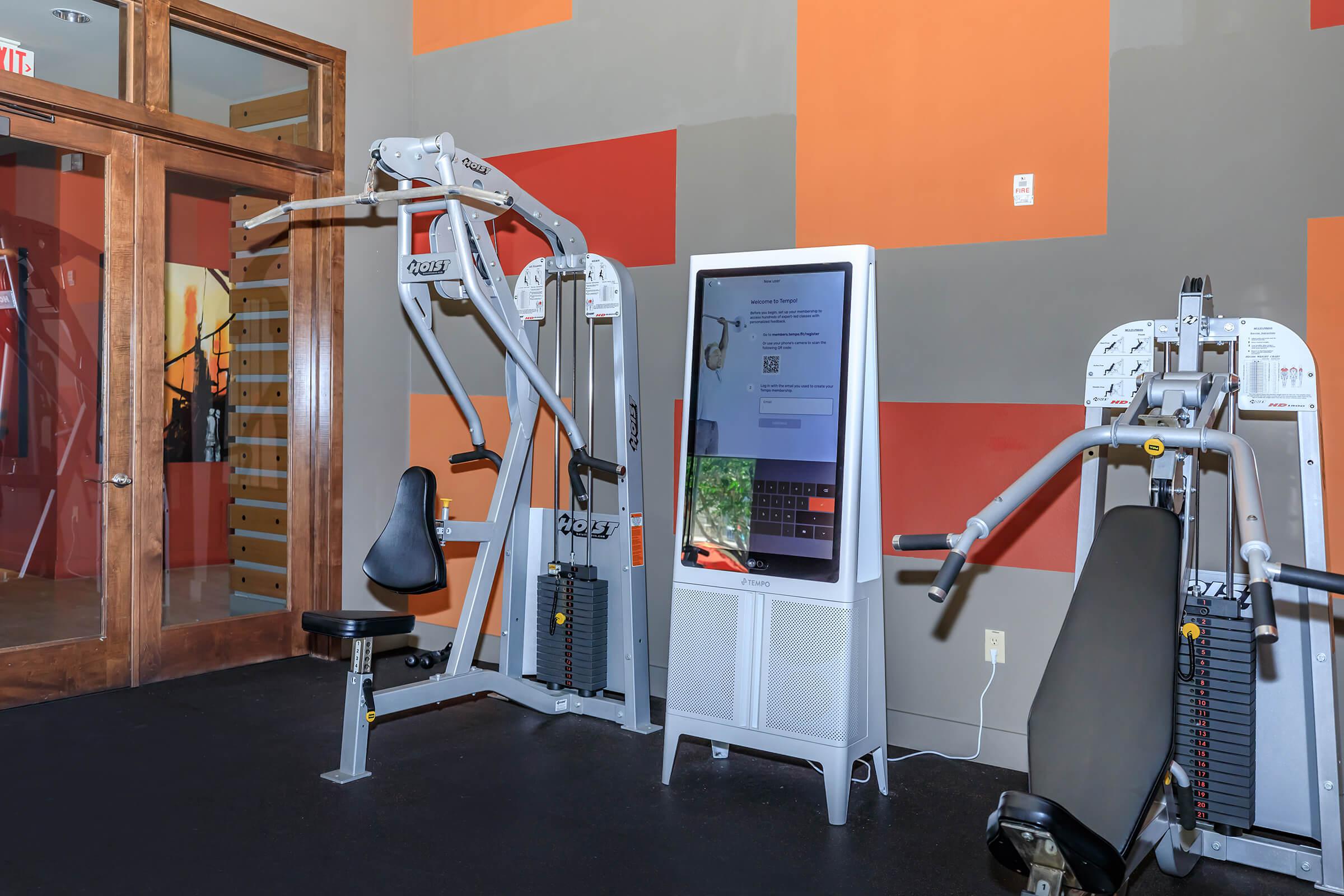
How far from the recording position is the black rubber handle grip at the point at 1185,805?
7.75ft

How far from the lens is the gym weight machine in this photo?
1.98 metres

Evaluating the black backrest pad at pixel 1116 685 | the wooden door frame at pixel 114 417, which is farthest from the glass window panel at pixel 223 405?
the black backrest pad at pixel 1116 685

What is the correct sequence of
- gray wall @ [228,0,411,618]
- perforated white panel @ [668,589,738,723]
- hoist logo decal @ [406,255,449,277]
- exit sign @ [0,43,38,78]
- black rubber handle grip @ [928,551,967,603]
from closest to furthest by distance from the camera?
black rubber handle grip @ [928,551,967,603] → perforated white panel @ [668,589,738,723] → hoist logo decal @ [406,255,449,277] → exit sign @ [0,43,38,78] → gray wall @ [228,0,411,618]

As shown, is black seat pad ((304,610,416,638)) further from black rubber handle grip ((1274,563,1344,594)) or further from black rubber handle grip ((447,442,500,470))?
black rubber handle grip ((1274,563,1344,594))

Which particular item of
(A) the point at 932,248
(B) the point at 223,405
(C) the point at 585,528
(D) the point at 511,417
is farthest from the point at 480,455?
(A) the point at 932,248

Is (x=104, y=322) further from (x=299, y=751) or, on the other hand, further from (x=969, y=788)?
(x=969, y=788)

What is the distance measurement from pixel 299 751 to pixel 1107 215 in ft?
11.8

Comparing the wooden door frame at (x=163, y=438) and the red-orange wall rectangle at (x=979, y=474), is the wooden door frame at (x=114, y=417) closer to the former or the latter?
the wooden door frame at (x=163, y=438)

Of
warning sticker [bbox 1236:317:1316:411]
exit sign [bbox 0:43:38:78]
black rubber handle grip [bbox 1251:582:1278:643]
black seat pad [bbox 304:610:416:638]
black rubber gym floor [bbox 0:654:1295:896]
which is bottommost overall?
black rubber gym floor [bbox 0:654:1295:896]

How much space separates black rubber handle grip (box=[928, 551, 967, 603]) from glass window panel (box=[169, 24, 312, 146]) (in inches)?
164

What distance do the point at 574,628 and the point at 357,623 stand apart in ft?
3.81

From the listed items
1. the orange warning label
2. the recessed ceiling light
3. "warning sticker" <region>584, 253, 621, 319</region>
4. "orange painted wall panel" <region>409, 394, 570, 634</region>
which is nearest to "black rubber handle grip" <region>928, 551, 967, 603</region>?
the orange warning label

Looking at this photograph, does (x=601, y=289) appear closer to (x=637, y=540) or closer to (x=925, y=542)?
(x=637, y=540)

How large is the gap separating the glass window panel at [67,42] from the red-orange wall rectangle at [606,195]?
1779 mm
